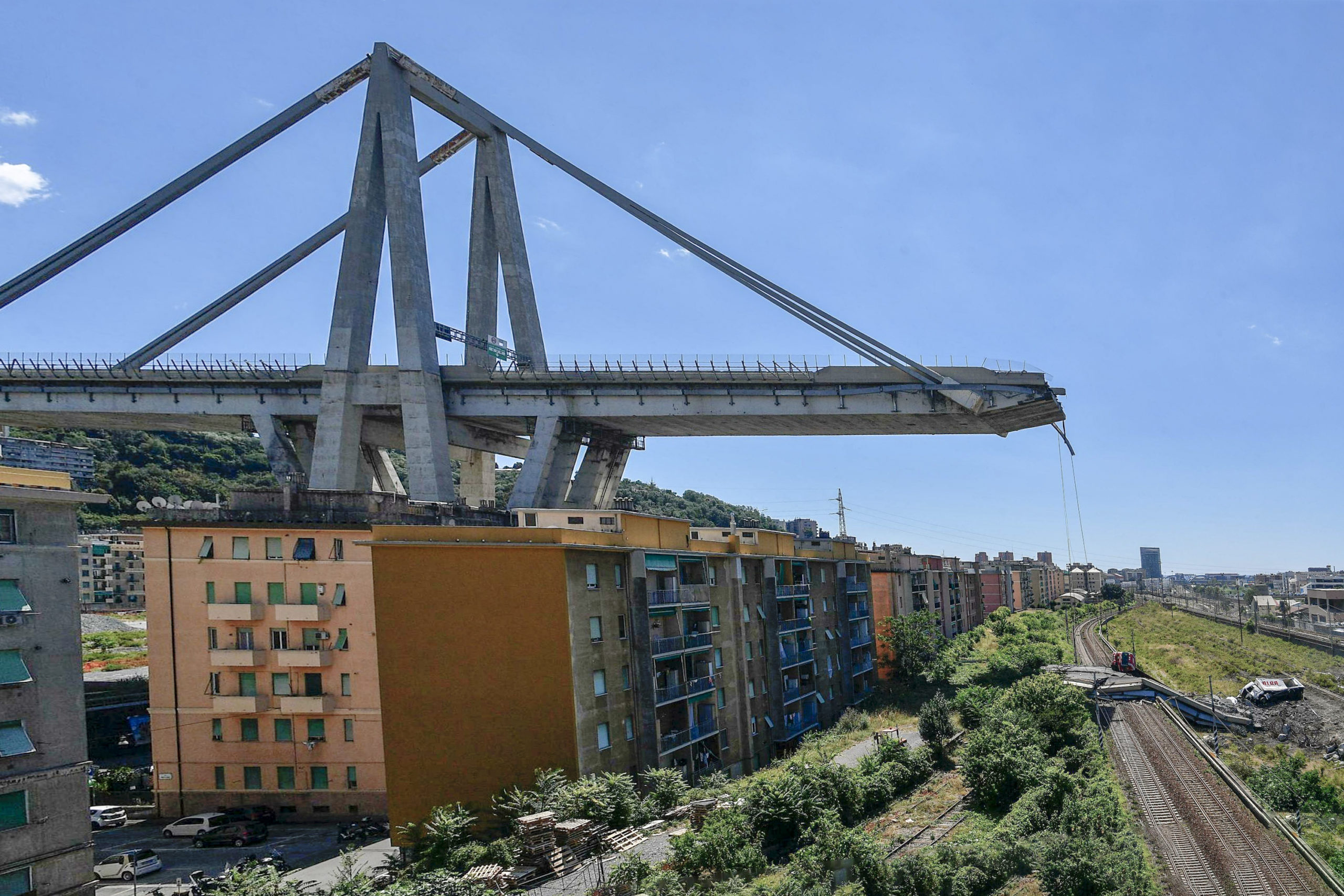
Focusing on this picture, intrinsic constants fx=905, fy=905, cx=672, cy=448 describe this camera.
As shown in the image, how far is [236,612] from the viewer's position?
112 feet

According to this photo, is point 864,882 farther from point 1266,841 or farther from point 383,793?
point 383,793

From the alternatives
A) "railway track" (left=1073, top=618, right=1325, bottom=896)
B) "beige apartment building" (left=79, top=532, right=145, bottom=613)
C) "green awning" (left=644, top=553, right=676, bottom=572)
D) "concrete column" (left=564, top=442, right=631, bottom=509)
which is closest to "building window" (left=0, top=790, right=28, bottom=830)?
"green awning" (left=644, top=553, right=676, bottom=572)

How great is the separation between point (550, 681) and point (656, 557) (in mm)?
7369

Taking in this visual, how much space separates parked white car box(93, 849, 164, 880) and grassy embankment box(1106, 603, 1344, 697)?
187 ft

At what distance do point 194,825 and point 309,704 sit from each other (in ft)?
18.1

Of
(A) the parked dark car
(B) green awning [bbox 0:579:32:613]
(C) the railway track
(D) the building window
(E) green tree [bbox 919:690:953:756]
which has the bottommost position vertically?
(C) the railway track

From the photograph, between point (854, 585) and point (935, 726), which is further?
point (854, 585)

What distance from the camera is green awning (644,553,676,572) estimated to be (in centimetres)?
3139

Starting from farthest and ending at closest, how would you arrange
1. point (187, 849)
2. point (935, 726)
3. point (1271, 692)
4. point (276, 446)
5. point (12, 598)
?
1. point (1271, 692)
2. point (276, 446)
3. point (935, 726)
4. point (187, 849)
5. point (12, 598)

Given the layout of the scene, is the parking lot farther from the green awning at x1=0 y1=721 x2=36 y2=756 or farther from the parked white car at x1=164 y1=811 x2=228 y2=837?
the green awning at x1=0 y1=721 x2=36 y2=756

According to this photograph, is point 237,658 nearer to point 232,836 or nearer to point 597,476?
point 232,836

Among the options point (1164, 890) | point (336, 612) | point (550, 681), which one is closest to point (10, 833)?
point (550, 681)

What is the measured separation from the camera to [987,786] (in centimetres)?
2941

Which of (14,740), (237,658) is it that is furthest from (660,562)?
(14,740)
